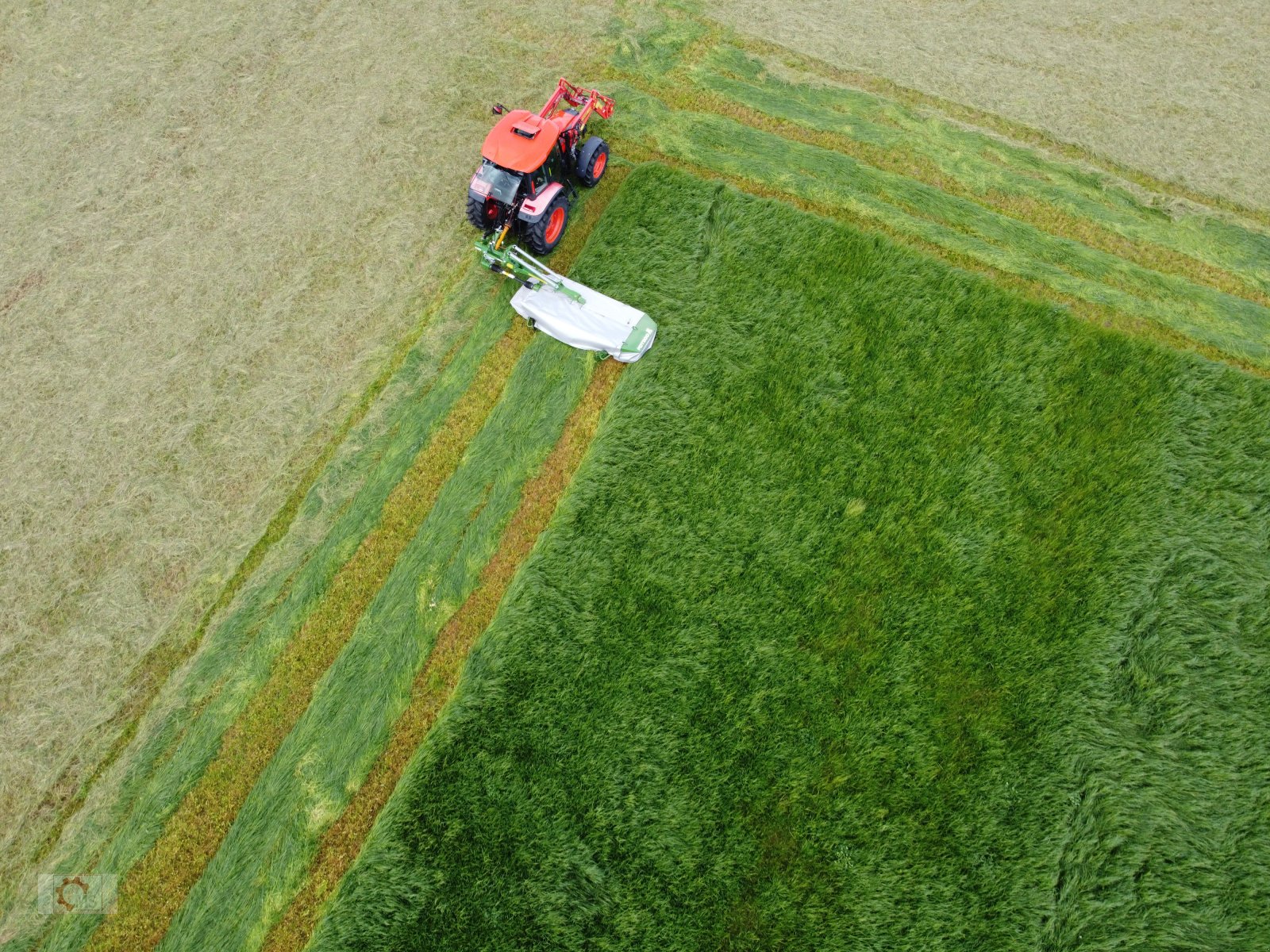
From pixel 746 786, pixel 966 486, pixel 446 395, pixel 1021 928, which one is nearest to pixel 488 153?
pixel 446 395

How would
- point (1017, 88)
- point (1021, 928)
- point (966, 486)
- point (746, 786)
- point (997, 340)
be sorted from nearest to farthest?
point (1021, 928) → point (746, 786) → point (966, 486) → point (997, 340) → point (1017, 88)

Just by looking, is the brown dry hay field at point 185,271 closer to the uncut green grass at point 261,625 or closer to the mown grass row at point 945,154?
the uncut green grass at point 261,625

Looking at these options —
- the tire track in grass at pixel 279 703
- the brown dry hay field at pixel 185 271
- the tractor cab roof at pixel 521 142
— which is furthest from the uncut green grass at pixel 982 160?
the tire track in grass at pixel 279 703

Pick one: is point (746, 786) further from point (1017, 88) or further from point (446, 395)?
point (1017, 88)

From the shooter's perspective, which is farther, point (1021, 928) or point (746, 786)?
point (746, 786)

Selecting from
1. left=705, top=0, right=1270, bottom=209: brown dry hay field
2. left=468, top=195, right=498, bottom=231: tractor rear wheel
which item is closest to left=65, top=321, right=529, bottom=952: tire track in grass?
left=468, top=195, right=498, bottom=231: tractor rear wheel

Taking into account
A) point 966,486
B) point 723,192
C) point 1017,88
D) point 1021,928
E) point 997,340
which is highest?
point 1017,88

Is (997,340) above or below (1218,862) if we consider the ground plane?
above

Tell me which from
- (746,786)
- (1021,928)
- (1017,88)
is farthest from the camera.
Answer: (1017,88)
